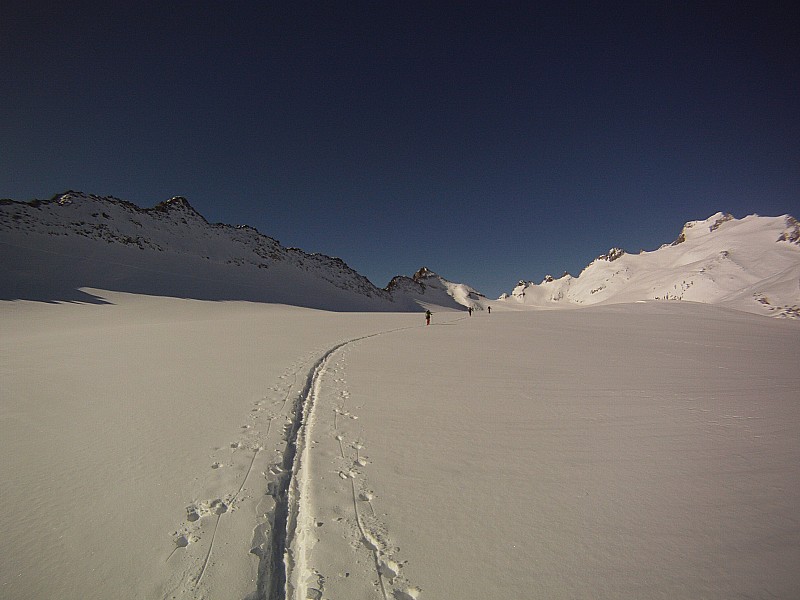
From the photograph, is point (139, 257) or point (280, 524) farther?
point (139, 257)

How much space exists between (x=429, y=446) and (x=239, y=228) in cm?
11975

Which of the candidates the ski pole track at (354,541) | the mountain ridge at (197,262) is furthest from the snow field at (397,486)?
the mountain ridge at (197,262)

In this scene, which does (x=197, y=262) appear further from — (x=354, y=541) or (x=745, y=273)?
(x=745, y=273)

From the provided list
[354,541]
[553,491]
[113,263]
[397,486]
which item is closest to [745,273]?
[553,491]

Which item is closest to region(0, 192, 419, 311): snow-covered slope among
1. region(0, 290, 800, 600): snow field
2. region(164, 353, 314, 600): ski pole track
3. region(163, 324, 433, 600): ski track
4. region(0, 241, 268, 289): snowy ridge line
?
region(0, 241, 268, 289): snowy ridge line

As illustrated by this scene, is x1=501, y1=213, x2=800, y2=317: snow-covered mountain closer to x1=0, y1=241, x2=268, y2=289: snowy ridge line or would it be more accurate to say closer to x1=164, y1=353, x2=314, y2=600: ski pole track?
x1=164, y1=353, x2=314, y2=600: ski pole track

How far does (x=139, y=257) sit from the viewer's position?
56562mm

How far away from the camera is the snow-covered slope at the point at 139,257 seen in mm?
41281

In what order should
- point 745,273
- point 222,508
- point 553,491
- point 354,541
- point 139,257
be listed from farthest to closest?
1. point 745,273
2. point 139,257
3. point 553,491
4. point 222,508
5. point 354,541

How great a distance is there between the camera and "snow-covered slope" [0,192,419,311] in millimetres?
41281

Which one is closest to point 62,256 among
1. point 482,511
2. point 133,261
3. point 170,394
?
point 133,261

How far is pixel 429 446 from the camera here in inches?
196

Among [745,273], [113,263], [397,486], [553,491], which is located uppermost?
[745,273]

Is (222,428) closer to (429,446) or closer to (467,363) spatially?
(429,446)
